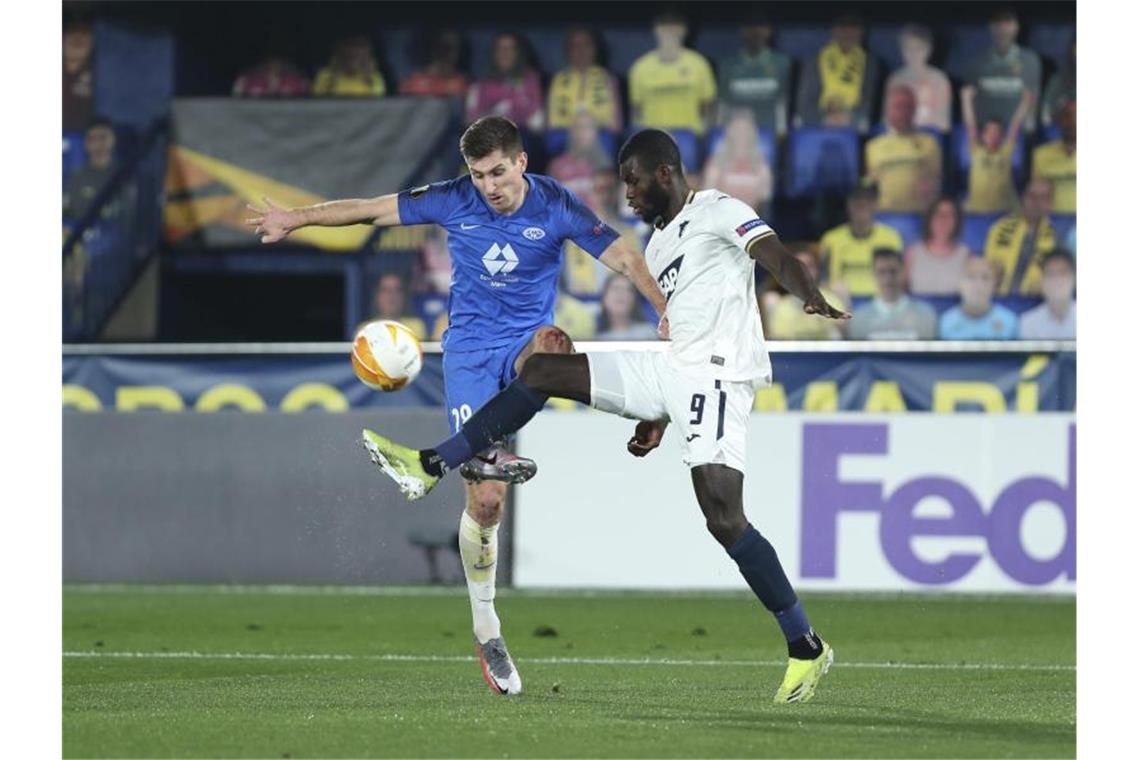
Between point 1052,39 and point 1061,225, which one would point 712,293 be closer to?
point 1061,225

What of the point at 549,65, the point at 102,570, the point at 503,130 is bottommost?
the point at 102,570

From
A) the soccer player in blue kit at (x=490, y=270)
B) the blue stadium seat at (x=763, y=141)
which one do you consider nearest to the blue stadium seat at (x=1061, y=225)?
the blue stadium seat at (x=763, y=141)

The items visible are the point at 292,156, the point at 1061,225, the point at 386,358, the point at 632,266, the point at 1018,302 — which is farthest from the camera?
the point at 292,156

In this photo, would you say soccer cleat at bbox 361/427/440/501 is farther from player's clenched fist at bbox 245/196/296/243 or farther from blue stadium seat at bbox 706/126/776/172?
blue stadium seat at bbox 706/126/776/172

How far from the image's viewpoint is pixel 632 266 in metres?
8.38

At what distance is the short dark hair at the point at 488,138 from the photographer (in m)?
8.09

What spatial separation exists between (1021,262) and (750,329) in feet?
32.4

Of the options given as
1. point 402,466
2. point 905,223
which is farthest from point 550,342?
point 905,223

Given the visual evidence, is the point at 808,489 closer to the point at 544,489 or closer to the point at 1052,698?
the point at 544,489

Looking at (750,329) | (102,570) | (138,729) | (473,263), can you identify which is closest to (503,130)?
(473,263)

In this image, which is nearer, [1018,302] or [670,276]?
[670,276]

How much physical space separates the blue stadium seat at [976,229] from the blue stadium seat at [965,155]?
19.0 inches

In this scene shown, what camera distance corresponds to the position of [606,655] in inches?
407

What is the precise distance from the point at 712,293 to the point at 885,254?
970cm
